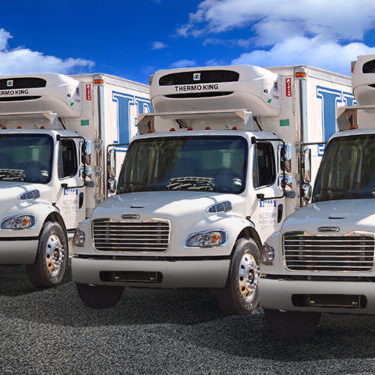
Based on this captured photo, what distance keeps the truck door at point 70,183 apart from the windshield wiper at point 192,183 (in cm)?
293

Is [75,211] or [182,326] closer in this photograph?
[182,326]

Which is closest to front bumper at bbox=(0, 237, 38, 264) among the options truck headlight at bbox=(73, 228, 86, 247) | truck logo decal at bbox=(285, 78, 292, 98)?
truck headlight at bbox=(73, 228, 86, 247)

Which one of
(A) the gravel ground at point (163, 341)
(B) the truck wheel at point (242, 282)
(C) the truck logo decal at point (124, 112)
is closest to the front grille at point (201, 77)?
(C) the truck logo decal at point (124, 112)

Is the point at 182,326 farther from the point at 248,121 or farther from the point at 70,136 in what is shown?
the point at 70,136

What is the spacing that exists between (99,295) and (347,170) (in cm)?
347

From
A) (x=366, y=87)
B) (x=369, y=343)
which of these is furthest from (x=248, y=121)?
(x=369, y=343)

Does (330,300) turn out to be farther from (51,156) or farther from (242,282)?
(51,156)

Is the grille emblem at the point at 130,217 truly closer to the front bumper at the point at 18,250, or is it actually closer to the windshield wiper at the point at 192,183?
the windshield wiper at the point at 192,183

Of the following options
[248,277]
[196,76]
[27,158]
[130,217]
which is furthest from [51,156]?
[248,277]

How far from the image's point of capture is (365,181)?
870 cm

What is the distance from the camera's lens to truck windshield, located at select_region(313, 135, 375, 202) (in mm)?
8703

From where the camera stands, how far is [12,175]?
40.3 feet

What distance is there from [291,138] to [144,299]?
10.3 feet

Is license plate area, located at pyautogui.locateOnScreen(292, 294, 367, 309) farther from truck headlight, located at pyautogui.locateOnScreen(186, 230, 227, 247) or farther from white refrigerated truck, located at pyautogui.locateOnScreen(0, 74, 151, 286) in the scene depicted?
white refrigerated truck, located at pyautogui.locateOnScreen(0, 74, 151, 286)
